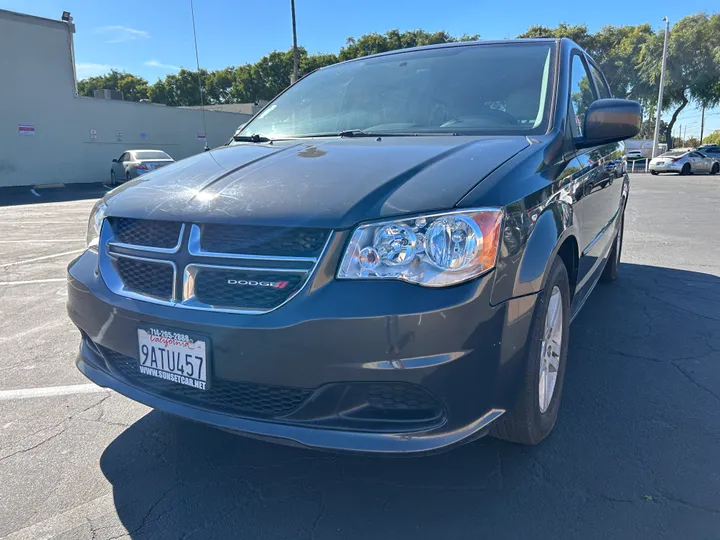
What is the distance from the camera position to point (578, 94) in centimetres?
336

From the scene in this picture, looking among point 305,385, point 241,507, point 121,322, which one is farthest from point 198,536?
point 121,322

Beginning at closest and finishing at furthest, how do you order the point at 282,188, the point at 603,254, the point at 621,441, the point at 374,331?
the point at 374,331, the point at 282,188, the point at 621,441, the point at 603,254

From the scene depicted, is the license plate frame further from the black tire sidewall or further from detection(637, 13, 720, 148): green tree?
detection(637, 13, 720, 148): green tree

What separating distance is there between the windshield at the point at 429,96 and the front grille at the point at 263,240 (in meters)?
1.24

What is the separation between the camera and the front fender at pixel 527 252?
6.20ft

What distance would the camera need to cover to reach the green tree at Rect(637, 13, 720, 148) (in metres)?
33.4

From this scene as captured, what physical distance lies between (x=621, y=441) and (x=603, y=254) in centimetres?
187

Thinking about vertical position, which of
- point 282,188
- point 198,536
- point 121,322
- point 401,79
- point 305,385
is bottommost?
point 198,536

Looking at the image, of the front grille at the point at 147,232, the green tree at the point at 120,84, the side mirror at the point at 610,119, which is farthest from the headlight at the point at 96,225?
the green tree at the point at 120,84

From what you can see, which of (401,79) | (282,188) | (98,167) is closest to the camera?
(282,188)

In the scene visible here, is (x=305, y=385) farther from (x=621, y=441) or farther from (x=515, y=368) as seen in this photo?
(x=621, y=441)

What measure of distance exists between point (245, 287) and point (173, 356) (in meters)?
0.40

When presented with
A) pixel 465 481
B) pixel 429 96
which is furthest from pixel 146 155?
pixel 465 481

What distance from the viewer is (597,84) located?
14.1 feet
